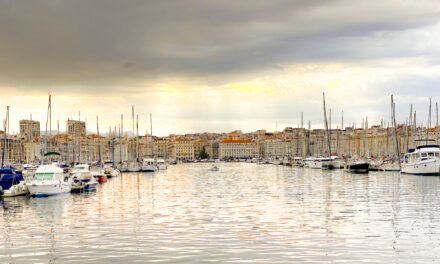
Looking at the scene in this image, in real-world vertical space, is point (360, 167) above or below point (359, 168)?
above

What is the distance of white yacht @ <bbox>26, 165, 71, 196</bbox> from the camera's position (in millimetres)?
45875

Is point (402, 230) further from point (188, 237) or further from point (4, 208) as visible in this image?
point (4, 208)

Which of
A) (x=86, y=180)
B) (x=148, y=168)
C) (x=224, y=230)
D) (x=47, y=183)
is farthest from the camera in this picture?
(x=148, y=168)

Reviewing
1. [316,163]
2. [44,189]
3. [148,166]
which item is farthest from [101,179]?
[316,163]

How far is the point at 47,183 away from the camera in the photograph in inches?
1828

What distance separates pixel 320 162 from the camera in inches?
4766

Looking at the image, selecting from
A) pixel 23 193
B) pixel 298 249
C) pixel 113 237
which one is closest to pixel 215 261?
pixel 298 249

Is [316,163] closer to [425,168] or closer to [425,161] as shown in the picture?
[425,168]

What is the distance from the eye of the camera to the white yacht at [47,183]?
151ft

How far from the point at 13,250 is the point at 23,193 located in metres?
26.7

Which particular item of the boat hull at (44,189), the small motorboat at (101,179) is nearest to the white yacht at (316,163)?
the small motorboat at (101,179)

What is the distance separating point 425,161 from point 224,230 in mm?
52842

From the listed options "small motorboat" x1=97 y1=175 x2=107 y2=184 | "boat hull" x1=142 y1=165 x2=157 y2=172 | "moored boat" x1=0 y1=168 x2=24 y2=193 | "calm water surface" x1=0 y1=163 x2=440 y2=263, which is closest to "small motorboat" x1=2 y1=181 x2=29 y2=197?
"moored boat" x1=0 y1=168 x2=24 y2=193

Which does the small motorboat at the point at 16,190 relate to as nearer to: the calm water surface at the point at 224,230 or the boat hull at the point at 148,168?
the calm water surface at the point at 224,230
